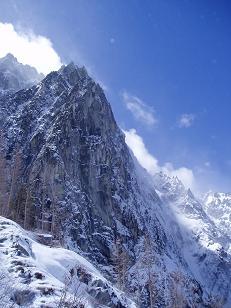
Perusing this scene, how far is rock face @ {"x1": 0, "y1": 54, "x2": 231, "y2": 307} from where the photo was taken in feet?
357

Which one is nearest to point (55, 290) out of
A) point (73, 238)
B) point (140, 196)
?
point (73, 238)

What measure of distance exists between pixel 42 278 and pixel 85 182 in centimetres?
10467

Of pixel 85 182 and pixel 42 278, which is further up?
pixel 85 182

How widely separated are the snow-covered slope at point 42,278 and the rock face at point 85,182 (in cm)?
4682

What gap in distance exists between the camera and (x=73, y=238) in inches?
4267

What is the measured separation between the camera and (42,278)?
1143 inches

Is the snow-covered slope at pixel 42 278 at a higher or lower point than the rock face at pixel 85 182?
lower

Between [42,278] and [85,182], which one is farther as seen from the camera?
[85,182]

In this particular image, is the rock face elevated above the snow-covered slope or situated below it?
above

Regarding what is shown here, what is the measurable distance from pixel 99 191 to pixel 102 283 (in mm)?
97251

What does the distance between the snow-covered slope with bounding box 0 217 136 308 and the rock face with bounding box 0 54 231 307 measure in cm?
4682

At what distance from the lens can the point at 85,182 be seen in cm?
13362

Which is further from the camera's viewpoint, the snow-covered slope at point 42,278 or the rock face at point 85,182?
the rock face at point 85,182

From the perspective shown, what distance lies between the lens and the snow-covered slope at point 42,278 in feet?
85.9
